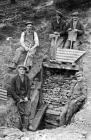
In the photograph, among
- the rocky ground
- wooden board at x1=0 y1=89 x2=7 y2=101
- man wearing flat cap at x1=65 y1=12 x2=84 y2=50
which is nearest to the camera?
the rocky ground

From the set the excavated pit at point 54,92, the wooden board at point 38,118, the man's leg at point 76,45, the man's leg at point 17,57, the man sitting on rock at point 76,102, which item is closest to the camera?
the man sitting on rock at point 76,102

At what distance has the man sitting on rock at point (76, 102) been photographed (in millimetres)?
10656

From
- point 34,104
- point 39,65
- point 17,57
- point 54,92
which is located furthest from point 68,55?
point 34,104

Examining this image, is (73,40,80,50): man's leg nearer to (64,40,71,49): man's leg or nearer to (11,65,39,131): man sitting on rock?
(64,40,71,49): man's leg

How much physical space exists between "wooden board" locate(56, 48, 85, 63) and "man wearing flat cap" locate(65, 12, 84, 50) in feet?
1.86

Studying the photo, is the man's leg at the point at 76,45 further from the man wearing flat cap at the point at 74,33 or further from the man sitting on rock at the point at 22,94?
the man sitting on rock at the point at 22,94

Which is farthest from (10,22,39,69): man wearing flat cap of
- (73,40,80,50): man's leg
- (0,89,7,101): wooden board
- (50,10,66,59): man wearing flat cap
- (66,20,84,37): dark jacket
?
(66,20,84,37): dark jacket

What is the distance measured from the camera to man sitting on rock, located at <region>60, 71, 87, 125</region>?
10656 mm

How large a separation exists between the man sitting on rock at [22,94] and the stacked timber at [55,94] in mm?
865

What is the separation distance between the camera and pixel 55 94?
12.8 m

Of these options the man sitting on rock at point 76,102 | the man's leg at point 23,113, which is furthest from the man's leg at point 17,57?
the man sitting on rock at point 76,102

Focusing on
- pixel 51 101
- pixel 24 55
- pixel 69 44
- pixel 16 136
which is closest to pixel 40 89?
pixel 51 101

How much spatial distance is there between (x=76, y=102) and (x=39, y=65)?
3.02 meters

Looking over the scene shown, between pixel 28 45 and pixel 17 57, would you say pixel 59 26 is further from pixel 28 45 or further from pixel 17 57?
pixel 17 57
